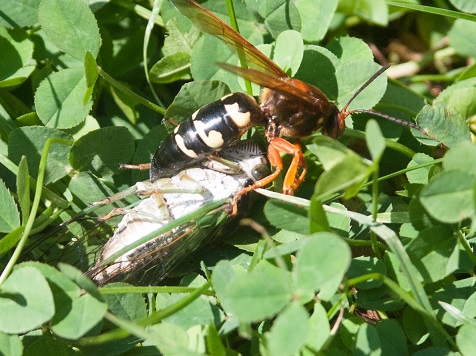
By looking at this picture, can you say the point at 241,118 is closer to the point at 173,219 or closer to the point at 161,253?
the point at 173,219

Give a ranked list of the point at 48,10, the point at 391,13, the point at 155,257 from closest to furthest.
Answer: the point at 155,257 < the point at 48,10 < the point at 391,13

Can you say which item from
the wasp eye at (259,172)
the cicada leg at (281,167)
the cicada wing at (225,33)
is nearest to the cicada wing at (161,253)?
the cicada leg at (281,167)

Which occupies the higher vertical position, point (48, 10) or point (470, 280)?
point (48, 10)

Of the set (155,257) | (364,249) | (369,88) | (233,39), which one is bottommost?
(364,249)

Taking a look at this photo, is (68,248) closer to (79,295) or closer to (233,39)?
(79,295)

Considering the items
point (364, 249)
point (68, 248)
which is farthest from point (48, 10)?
point (364, 249)

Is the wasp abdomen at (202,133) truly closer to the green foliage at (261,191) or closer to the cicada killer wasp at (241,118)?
the cicada killer wasp at (241,118)

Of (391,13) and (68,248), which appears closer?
(68,248)
